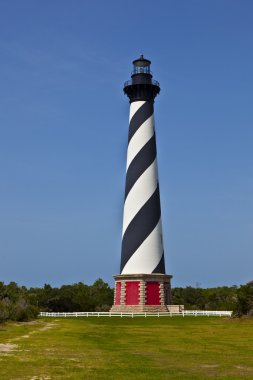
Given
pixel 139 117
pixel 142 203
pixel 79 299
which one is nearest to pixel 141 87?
pixel 139 117

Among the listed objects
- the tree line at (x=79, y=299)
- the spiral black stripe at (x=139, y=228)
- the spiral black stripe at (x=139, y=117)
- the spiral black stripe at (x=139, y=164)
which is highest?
the spiral black stripe at (x=139, y=117)

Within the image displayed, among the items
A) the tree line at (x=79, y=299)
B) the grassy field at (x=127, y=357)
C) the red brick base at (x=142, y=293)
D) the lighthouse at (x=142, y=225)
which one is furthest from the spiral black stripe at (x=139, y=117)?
the grassy field at (x=127, y=357)

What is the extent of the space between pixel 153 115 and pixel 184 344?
1342 inches

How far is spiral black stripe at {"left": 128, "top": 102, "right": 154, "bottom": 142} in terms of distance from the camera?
50.2 m

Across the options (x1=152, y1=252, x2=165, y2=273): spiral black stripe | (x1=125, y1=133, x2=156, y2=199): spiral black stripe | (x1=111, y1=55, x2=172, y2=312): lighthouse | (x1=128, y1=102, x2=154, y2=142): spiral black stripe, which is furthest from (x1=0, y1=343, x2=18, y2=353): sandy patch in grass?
(x1=128, y1=102, x2=154, y2=142): spiral black stripe

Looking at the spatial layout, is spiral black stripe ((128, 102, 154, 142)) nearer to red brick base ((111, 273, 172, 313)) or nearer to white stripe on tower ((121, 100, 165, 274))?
white stripe on tower ((121, 100, 165, 274))

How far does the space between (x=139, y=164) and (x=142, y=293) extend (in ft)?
40.4

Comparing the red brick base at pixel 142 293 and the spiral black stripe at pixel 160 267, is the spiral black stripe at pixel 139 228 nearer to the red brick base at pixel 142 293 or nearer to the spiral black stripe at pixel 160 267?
the red brick base at pixel 142 293

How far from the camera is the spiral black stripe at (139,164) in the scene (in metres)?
48.8

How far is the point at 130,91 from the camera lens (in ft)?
171

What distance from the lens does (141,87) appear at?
5131cm

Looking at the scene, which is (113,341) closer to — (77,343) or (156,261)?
(77,343)

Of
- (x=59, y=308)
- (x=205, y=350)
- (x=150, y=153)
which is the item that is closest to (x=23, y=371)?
(x=205, y=350)

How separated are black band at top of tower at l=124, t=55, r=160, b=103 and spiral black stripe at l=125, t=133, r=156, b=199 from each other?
17.3ft
